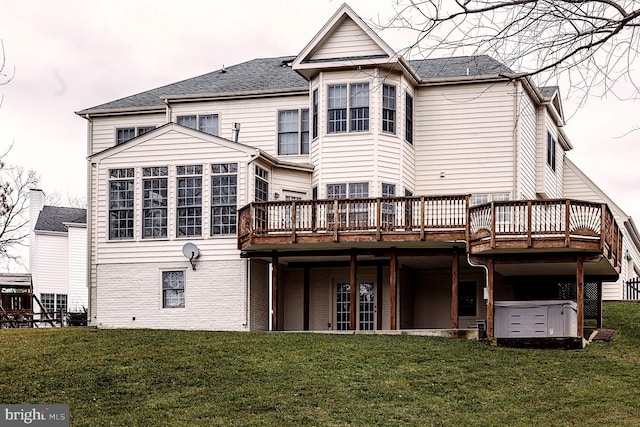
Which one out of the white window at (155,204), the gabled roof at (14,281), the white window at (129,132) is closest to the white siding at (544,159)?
the white window at (155,204)

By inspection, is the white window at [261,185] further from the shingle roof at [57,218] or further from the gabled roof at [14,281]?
the shingle roof at [57,218]

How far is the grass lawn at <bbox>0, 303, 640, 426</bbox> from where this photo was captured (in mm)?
18172

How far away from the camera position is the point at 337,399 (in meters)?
19.2

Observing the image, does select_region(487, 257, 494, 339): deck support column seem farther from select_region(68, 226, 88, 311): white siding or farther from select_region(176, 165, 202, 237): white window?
select_region(68, 226, 88, 311): white siding

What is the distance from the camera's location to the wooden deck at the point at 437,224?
25250 millimetres

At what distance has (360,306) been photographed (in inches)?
1241

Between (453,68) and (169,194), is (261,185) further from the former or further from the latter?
(453,68)

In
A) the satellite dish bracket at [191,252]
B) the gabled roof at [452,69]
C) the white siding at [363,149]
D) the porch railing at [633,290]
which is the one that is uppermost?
the gabled roof at [452,69]

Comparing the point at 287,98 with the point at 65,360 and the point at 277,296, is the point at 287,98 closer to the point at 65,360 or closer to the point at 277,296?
the point at 277,296

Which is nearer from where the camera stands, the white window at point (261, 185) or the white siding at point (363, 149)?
the white siding at point (363, 149)

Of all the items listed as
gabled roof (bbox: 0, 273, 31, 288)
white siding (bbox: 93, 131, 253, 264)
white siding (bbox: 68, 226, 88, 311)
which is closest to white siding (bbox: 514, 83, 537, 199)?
white siding (bbox: 93, 131, 253, 264)

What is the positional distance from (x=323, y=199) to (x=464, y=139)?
5.19m

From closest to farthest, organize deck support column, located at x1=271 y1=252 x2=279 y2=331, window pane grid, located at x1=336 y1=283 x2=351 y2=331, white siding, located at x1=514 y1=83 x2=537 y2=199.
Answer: deck support column, located at x1=271 y1=252 x2=279 y2=331 → white siding, located at x1=514 y1=83 x2=537 y2=199 → window pane grid, located at x1=336 y1=283 x2=351 y2=331

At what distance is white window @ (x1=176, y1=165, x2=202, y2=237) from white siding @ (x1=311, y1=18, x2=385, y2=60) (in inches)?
205
